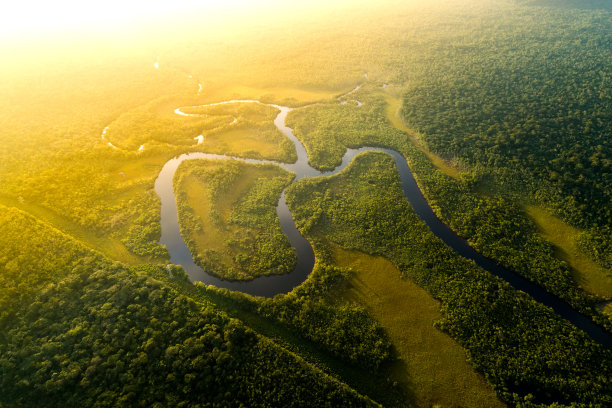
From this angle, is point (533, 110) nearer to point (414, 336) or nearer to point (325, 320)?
point (414, 336)

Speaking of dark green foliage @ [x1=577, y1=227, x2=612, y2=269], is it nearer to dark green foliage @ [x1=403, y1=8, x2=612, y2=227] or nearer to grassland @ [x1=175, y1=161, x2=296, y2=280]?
dark green foliage @ [x1=403, y1=8, x2=612, y2=227]

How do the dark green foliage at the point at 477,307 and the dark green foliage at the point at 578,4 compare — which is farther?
the dark green foliage at the point at 578,4

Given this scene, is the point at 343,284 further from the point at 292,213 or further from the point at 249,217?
the point at 249,217

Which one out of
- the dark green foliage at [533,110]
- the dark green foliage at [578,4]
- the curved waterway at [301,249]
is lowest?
the curved waterway at [301,249]

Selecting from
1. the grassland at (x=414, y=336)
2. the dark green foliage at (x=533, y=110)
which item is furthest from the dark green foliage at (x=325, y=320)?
the dark green foliage at (x=533, y=110)

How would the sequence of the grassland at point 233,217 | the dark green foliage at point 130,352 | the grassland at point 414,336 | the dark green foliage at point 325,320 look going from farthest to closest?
the grassland at point 233,217
the dark green foliage at point 325,320
the grassland at point 414,336
the dark green foliage at point 130,352

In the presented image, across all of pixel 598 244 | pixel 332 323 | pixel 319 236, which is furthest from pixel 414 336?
pixel 598 244

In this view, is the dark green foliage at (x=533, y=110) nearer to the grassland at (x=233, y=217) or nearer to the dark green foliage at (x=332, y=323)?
the dark green foliage at (x=332, y=323)

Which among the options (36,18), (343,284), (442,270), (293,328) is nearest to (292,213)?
(343,284)
